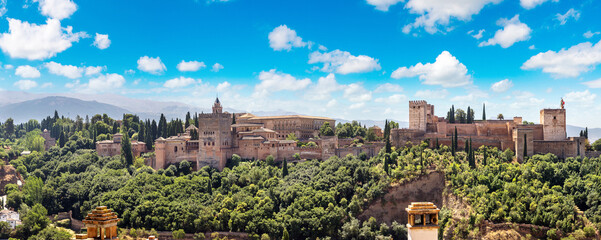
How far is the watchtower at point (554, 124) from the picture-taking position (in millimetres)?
48878

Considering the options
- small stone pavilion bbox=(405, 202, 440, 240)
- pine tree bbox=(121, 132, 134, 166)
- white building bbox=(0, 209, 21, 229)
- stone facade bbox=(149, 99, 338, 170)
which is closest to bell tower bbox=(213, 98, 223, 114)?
stone facade bbox=(149, 99, 338, 170)

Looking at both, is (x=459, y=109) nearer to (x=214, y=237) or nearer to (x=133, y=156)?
(x=214, y=237)

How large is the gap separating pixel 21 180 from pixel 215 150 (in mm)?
26940

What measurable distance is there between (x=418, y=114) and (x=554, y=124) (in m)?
13.5

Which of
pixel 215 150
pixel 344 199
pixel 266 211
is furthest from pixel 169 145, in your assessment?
pixel 344 199

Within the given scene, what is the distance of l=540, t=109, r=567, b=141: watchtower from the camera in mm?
48878

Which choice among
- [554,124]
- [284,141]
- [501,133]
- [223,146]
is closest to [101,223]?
[223,146]

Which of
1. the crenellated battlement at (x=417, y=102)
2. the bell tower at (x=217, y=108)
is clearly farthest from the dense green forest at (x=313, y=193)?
the bell tower at (x=217, y=108)

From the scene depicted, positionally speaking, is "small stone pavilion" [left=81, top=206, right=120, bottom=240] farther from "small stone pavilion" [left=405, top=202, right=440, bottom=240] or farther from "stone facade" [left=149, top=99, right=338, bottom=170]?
"stone facade" [left=149, top=99, right=338, bottom=170]

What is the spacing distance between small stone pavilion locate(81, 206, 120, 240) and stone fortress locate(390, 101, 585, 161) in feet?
140

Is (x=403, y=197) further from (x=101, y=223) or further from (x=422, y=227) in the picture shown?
(x=101, y=223)

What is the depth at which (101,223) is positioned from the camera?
43.2 ft

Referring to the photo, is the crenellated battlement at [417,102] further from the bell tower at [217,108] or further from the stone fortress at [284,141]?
the bell tower at [217,108]

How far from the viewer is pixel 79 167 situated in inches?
2309
